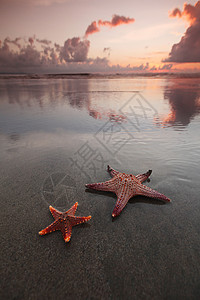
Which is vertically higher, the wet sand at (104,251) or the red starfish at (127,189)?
the red starfish at (127,189)

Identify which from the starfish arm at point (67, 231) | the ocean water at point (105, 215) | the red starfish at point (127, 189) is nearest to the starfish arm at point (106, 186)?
the red starfish at point (127, 189)

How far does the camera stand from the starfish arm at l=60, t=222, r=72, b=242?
185 cm

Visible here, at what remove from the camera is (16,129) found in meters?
5.88

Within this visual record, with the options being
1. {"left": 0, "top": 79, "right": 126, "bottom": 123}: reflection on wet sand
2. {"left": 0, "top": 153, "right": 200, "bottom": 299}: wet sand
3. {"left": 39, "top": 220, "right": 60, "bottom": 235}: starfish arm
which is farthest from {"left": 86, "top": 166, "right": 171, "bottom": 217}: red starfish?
{"left": 0, "top": 79, "right": 126, "bottom": 123}: reflection on wet sand

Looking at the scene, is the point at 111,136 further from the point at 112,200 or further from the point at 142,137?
the point at 112,200

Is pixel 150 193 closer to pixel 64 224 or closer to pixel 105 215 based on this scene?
pixel 105 215

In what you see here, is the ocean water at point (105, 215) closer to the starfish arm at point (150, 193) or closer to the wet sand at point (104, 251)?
the wet sand at point (104, 251)

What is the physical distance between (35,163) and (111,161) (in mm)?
1712

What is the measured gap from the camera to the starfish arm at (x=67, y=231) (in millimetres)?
1848

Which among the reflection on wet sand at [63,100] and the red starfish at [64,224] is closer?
the red starfish at [64,224]

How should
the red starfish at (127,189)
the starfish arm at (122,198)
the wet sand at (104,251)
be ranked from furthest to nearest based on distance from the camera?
the red starfish at (127,189) < the starfish arm at (122,198) < the wet sand at (104,251)

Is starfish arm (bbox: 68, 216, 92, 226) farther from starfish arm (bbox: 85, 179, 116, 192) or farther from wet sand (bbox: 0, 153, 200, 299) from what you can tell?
starfish arm (bbox: 85, 179, 116, 192)

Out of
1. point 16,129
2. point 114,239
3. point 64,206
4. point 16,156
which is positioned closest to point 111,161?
point 64,206

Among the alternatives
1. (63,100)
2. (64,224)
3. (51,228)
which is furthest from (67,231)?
(63,100)
